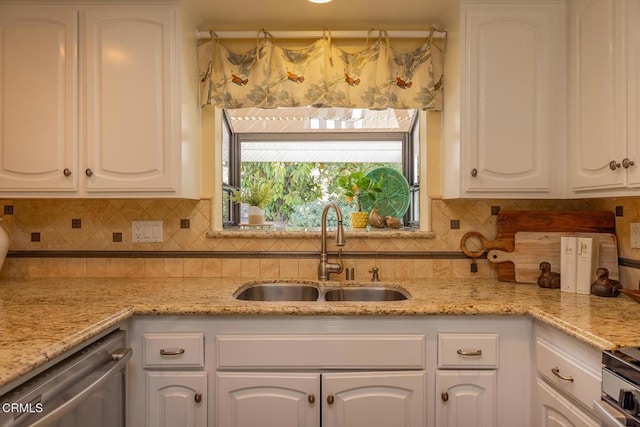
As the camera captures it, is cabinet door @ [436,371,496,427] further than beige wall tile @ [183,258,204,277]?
No

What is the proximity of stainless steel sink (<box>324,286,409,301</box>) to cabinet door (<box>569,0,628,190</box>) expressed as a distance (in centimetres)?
97

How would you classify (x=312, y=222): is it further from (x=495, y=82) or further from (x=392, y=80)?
(x=495, y=82)

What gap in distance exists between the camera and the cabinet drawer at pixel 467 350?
1.58m

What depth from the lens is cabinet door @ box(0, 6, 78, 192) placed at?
187 centimetres

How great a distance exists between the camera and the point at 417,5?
6.72 ft

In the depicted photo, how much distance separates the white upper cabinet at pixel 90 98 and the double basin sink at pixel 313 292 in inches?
25.3

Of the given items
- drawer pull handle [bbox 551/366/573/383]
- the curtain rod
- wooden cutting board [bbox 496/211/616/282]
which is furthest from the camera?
the curtain rod

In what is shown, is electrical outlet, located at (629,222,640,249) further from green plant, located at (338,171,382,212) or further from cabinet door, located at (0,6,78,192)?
cabinet door, located at (0,6,78,192)

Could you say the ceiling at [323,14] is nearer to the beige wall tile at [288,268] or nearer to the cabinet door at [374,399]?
the beige wall tile at [288,268]

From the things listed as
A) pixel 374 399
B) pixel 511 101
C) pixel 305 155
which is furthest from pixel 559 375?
pixel 305 155

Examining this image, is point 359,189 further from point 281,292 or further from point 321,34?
point 321,34

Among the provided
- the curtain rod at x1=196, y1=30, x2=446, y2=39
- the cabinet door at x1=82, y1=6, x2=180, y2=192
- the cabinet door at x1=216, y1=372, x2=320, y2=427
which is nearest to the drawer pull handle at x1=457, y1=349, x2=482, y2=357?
the cabinet door at x1=216, y1=372, x2=320, y2=427

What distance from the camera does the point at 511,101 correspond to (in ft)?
6.18

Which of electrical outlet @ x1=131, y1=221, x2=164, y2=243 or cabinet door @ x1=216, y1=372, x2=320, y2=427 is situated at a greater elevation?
electrical outlet @ x1=131, y1=221, x2=164, y2=243
